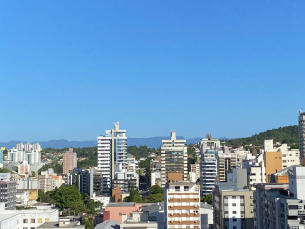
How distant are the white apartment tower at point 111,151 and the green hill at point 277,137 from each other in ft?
160

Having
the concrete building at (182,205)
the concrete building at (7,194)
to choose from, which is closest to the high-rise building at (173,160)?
the concrete building at (7,194)

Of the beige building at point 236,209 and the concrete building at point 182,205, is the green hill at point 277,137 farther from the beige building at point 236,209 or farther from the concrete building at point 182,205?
the concrete building at point 182,205

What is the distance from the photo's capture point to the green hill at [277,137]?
13368 cm

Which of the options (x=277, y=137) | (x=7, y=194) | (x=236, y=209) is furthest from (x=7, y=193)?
(x=277, y=137)

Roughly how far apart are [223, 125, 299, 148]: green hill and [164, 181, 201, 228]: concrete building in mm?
89941

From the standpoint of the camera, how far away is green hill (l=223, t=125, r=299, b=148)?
134m

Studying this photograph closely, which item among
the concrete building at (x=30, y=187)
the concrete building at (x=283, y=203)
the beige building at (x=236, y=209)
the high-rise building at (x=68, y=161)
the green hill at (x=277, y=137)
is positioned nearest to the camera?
the concrete building at (x=283, y=203)

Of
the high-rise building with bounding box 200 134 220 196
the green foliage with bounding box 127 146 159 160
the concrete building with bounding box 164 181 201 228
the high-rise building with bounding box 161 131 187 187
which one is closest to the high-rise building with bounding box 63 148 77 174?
the green foliage with bounding box 127 146 159 160

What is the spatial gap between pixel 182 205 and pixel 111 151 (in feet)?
199

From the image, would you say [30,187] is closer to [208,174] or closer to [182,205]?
[208,174]

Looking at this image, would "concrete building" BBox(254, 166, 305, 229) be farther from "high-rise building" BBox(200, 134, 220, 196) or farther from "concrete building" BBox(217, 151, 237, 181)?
"concrete building" BBox(217, 151, 237, 181)

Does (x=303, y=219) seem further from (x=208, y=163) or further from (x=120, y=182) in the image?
(x=120, y=182)

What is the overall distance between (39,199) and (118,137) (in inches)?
784

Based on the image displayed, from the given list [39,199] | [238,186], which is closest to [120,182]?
[39,199]
